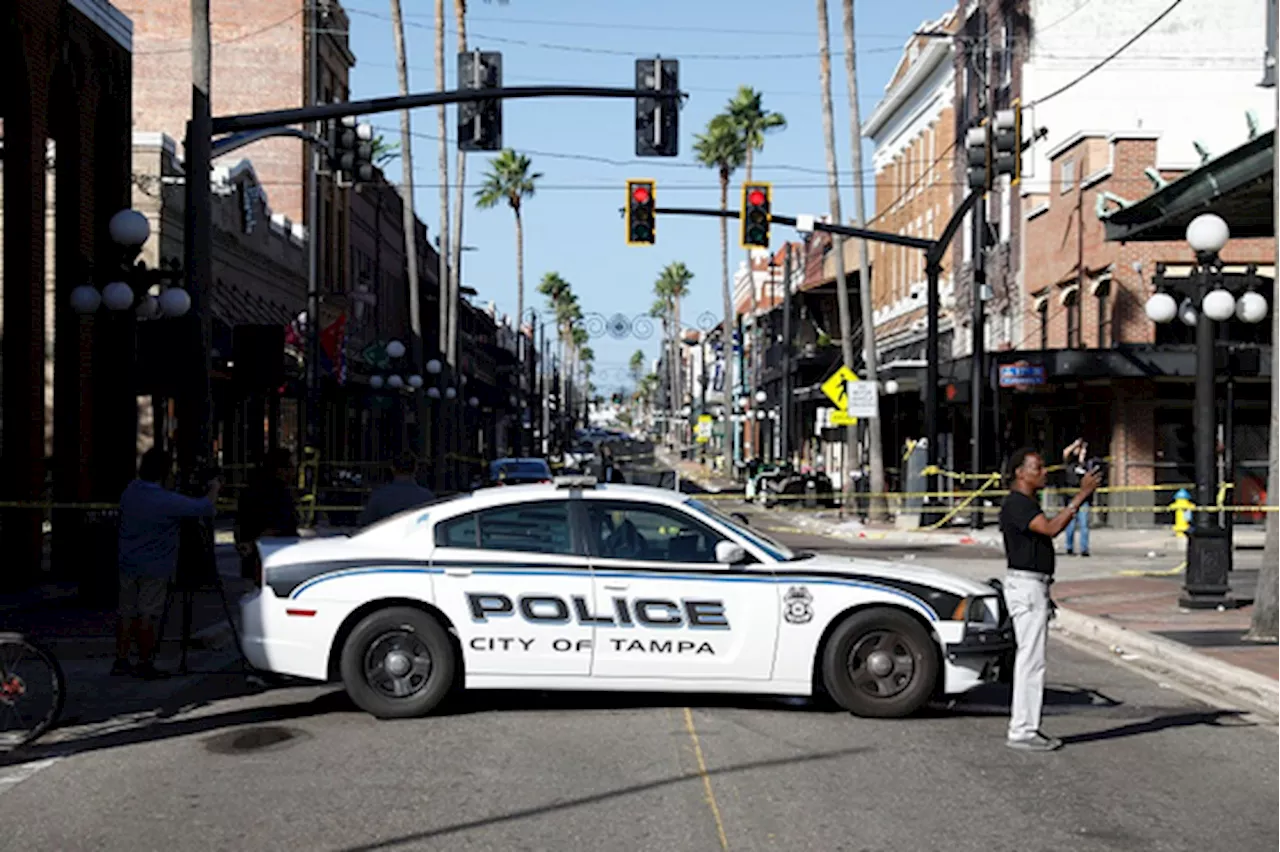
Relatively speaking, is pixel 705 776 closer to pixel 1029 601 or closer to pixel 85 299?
pixel 1029 601

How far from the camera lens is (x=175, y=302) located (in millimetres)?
18453

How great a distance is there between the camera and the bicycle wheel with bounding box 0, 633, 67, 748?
10.0 meters

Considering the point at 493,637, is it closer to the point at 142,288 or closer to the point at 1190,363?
the point at 142,288

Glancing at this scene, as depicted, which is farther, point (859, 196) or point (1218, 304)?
point (859, 196)

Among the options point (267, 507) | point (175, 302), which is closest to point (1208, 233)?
point (267, 507)

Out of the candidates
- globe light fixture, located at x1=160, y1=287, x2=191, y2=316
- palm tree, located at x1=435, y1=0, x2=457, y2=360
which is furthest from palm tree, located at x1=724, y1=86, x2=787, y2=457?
globe light fixture, located at x1=160, y1=287, x2=191, y2=316

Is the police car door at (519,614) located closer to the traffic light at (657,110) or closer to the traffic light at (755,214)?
the traffic light at (657,110)

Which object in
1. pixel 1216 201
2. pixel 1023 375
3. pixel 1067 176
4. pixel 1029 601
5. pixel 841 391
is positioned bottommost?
pixel 1029 601

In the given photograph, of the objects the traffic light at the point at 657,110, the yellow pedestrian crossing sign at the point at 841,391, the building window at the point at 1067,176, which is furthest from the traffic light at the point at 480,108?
the building window at the point at 1067,176

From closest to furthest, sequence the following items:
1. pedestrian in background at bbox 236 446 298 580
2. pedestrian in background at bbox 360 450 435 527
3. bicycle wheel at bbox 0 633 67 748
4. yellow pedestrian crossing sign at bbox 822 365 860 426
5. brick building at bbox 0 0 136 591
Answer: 1. bicycle wheel at bbox 0 633 67 748
2. pedestrian in background at bbox 360 450 435 527
3. pedestrian in background at bbox 236 446 298 580
4. brick building at bbox 0 0 136 591
5. yellow pedestrian crossing sign at bbox 822 365 860 426

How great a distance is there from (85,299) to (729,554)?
10.3 meters

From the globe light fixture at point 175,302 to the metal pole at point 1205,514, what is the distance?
11.2 m

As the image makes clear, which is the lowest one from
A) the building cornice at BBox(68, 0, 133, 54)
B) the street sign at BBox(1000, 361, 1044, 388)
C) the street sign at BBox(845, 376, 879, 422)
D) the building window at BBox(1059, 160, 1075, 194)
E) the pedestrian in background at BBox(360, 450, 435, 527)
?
the pedestrian in background at BBox(360, 450, 435, 527)

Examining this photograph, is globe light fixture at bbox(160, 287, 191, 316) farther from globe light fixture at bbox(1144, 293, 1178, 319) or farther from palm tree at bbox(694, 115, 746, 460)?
palm tree at bbox(694, 115, 746, 460)
